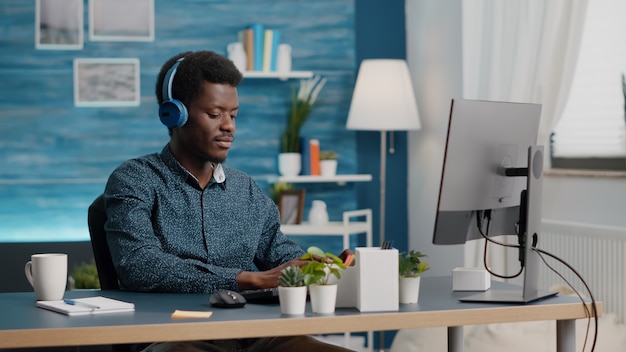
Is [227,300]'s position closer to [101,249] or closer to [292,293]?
[292,293]

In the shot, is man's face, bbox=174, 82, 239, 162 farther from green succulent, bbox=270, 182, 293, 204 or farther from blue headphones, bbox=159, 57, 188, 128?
green succulent, bbox=270, 182, 293, 204

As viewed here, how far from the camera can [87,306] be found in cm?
211

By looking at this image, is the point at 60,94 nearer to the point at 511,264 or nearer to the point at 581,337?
the point at 511,264

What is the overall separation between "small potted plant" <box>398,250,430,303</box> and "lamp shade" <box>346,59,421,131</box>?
9.22 feet

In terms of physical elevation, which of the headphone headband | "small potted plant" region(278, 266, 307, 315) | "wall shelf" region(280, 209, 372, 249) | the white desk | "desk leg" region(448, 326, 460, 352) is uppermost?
the headphone headband

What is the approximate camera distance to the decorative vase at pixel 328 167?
17.0 feet

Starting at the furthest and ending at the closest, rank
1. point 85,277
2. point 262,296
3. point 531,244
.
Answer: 1. point 85,277
2. point 531,244
3. point 262,296

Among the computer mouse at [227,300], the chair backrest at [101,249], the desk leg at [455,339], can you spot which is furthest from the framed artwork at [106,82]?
the computer mouse at [227,300]

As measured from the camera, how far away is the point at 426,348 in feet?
13.7

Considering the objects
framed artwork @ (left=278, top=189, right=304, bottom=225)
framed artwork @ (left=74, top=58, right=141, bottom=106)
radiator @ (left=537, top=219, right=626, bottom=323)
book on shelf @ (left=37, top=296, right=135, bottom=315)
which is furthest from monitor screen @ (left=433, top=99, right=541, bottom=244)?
framed artwork @ (left=74, top=58, right=141, bottom=106)

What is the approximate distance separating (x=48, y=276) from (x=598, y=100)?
2.70 meters

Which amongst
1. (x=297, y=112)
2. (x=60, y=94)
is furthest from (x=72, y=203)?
(x=297, y=112)

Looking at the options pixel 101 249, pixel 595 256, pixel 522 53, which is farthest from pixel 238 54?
pixel 101 249

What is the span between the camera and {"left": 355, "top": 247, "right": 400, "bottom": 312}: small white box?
6.80ft
